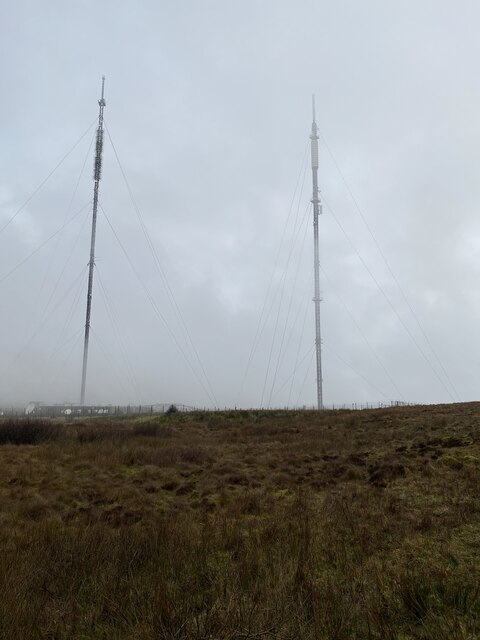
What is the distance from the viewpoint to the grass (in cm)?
403

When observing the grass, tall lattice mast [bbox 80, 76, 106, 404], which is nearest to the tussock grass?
the grass

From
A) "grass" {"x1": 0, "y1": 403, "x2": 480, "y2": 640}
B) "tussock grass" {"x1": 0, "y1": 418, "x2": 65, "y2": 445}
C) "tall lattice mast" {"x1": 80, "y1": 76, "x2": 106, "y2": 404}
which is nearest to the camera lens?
"grass" {"x1": 0, "y1": 403, "x2": 480, "y2": 640}

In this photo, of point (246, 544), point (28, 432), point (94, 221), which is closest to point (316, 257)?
point (94, 221)

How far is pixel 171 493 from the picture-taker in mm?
11375

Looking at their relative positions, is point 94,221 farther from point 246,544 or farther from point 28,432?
point 246,544

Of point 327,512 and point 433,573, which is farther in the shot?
point 327,512

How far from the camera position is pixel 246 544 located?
21.5 feet

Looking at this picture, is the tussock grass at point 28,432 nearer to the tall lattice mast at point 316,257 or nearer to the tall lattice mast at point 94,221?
the tall lattice mast at point 94,221

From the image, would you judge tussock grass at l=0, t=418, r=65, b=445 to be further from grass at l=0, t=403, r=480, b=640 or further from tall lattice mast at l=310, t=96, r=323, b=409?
tall lattice mast at l=310, t=96, r=323, b=409

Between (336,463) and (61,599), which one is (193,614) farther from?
(336,463)

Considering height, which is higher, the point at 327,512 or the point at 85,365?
the point at 85,365

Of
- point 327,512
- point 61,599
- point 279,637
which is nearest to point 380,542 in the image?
point 327,512

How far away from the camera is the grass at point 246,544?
13.2 ft

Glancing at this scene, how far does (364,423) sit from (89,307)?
23.6 meters
